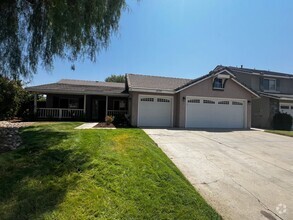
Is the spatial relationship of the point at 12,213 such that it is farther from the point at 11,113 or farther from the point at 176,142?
the point at 11,113

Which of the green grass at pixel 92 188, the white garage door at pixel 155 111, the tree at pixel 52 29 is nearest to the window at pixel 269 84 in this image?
the white garage door at pixel 155 111

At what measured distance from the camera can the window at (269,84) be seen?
2447cm

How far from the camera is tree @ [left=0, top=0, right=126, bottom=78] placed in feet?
23.0

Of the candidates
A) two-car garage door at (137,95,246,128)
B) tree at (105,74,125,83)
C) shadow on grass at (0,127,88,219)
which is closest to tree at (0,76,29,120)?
two-car garage door at (137,95,246,128)

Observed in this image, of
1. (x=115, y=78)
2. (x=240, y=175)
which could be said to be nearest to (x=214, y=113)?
(x=240, y=175)

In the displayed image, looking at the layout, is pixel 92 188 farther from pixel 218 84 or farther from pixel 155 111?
pixel 218 84

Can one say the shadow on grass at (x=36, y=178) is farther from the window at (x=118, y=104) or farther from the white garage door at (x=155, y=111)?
the window at (x=118, y=104)

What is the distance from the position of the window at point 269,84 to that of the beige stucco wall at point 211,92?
7404 millimetres

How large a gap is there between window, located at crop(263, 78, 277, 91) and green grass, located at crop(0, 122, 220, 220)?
22.1 meters

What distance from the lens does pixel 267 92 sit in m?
24.0

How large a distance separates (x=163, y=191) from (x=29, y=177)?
2816mm

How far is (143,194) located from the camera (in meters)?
4.43

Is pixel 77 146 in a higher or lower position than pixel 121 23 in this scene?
lower

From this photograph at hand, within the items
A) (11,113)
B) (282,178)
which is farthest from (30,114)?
(282,178)
